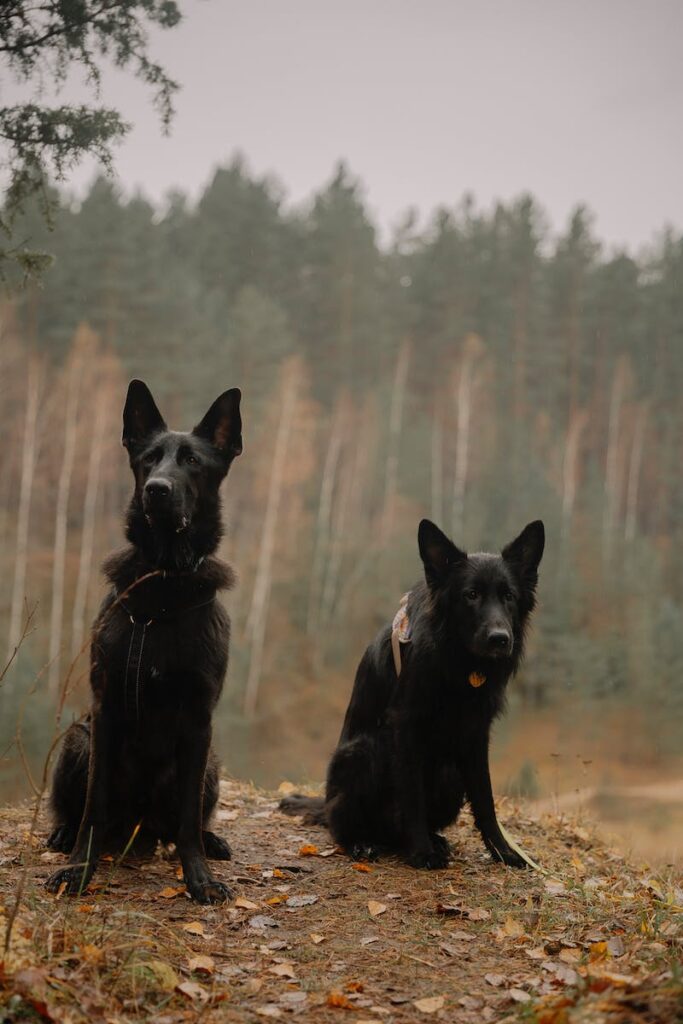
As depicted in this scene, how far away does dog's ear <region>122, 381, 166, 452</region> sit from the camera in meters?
4.68

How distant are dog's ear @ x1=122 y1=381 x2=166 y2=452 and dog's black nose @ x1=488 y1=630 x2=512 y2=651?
228 centimetres

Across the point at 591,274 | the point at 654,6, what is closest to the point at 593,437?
the point at 591,274

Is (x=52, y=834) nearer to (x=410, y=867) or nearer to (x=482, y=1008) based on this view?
(x=410, y=867)

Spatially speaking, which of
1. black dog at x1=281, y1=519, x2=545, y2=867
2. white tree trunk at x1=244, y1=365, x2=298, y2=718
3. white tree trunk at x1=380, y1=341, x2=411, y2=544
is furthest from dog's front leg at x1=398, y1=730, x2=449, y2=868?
white tree trunk at x1=380, y1=341, x2=411, y2=544

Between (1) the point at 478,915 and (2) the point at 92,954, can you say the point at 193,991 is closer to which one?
(2) the point at 92,954

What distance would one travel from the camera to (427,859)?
4.94m

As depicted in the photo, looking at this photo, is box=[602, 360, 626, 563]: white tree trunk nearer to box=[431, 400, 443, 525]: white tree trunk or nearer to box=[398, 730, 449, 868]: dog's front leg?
box=[431, 400, 443, 525]: white tree trunk

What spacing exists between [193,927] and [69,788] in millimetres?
1293

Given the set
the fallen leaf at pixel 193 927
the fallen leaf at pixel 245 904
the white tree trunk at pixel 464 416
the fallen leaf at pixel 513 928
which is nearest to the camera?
the fallen leaf at pixel 193 927

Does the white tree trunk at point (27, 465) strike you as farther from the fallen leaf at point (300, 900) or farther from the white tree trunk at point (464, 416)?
the fallen leaf at point (300, 900)

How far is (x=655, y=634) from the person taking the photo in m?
26.5

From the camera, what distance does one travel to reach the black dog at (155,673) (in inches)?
165

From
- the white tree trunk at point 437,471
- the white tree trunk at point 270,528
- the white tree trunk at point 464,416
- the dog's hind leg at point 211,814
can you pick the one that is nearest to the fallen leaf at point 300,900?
the dog's hind leg at point 211,814

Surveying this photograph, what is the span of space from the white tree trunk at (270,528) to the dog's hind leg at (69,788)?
21910 mm
